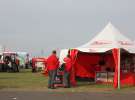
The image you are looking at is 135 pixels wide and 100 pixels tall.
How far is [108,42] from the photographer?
2608 centimetres

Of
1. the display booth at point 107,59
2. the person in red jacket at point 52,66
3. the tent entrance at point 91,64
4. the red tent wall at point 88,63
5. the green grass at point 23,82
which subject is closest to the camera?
the person in red jacket at point 52,66

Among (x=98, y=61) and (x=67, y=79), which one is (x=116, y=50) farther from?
(x=98, y=61)

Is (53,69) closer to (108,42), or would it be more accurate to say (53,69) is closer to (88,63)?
(108,42)

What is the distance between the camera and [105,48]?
24922mm

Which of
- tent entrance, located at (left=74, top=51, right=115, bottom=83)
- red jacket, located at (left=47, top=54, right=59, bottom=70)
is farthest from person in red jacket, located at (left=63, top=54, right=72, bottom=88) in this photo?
tent entrance, located at (left=74, top=51, right=115, bottom=83)

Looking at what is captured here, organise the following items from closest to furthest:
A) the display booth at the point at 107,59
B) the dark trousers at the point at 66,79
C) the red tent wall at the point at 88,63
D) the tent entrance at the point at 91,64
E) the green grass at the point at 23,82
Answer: the dark trousers at the point at 66,79 → the green grass at the point at 23,82 → the display booth at the point at 107,59 → the tent entrance at the point at 91,64 → the red tent wall at the point at 88,63

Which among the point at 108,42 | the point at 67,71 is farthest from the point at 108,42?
the point at 67,71

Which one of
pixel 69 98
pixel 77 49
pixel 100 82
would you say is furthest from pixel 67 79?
pixel 69 98

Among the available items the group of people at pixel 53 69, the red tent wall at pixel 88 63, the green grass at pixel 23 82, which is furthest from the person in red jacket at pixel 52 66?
the red tent wall at pixel 88 63

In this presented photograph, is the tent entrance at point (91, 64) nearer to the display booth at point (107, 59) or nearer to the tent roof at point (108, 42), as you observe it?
the display booth at point (107, 59)

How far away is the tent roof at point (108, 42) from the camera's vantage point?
25.1 m

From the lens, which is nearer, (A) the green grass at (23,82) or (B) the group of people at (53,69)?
(B) the group of people at (53,69)

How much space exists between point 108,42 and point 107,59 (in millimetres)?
3786

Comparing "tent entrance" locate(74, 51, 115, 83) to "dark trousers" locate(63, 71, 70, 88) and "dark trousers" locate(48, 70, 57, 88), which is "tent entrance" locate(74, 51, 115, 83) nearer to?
"dark trousers" locate(63, 71, 70, 88)
